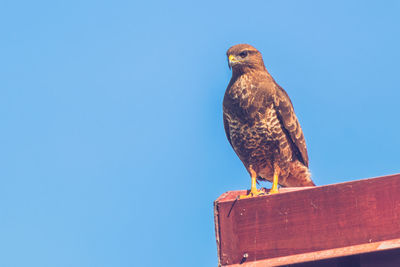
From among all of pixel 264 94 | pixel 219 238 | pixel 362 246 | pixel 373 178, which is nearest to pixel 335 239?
pixel 362 246

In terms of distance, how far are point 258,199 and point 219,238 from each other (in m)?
0.31

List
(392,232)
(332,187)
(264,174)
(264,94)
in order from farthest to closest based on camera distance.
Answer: (264,174)
(264,94)
(332,187)
(392,232)

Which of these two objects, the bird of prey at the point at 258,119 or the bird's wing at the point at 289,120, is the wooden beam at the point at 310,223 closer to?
the bird of prey at the point at 258,119

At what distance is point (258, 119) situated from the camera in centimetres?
639

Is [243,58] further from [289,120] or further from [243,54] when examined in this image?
[289,120]

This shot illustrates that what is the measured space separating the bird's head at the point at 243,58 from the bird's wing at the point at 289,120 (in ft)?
1.21

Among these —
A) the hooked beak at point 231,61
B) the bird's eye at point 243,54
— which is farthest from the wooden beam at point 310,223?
the bird's eye at point 243,54

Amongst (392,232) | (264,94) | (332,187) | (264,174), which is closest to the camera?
(392,232)

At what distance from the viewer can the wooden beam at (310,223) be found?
3.20 meters

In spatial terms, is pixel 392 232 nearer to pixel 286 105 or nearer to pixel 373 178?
pixel 373 178

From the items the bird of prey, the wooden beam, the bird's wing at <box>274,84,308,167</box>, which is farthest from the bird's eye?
the wooden beam

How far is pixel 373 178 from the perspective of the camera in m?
3.25

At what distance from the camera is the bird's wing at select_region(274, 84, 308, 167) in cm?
648

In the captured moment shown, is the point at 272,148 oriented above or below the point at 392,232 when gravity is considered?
above
